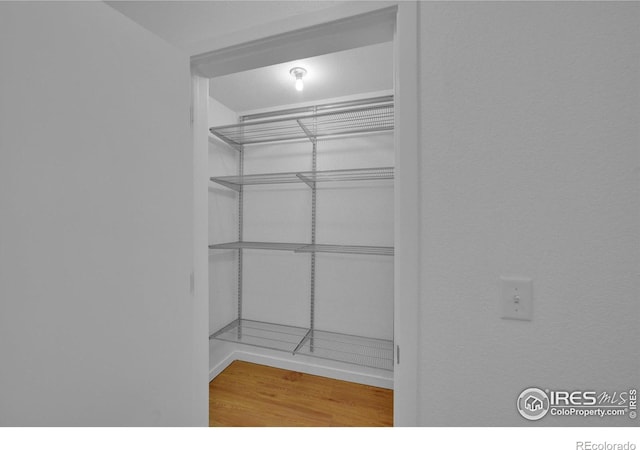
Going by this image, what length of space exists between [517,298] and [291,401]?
5.06ft

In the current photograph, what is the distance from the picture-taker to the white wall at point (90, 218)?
544 mm

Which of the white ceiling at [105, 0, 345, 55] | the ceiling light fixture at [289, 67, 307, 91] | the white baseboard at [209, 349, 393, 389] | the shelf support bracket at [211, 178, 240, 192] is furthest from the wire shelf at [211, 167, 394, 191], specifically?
the white baseboard at [209, 349, 393, 389]

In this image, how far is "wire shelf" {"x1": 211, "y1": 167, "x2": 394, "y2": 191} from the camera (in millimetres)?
1724

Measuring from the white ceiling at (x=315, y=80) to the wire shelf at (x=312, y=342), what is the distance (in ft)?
5.53

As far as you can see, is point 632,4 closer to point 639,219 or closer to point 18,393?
point 639,219

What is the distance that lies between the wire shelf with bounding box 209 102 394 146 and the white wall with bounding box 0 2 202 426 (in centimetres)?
95

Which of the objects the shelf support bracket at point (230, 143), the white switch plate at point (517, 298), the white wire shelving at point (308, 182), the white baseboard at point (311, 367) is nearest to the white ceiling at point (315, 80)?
the white wire shelving at point (308, 182)

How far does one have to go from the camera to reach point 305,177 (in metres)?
1.80

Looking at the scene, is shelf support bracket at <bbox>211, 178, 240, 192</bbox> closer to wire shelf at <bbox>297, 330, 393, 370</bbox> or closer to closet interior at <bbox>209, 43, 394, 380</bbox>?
closet interior at <bbox>209, 43, 394, 380</bbox>

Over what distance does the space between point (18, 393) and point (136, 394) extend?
0.94ft

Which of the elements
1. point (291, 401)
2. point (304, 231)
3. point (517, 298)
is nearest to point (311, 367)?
point (291, 401)

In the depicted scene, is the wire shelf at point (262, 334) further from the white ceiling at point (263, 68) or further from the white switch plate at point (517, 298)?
the white ceiling at point (263, 68)

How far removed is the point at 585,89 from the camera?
583 millimetres

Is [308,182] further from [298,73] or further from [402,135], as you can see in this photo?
[402,135]
